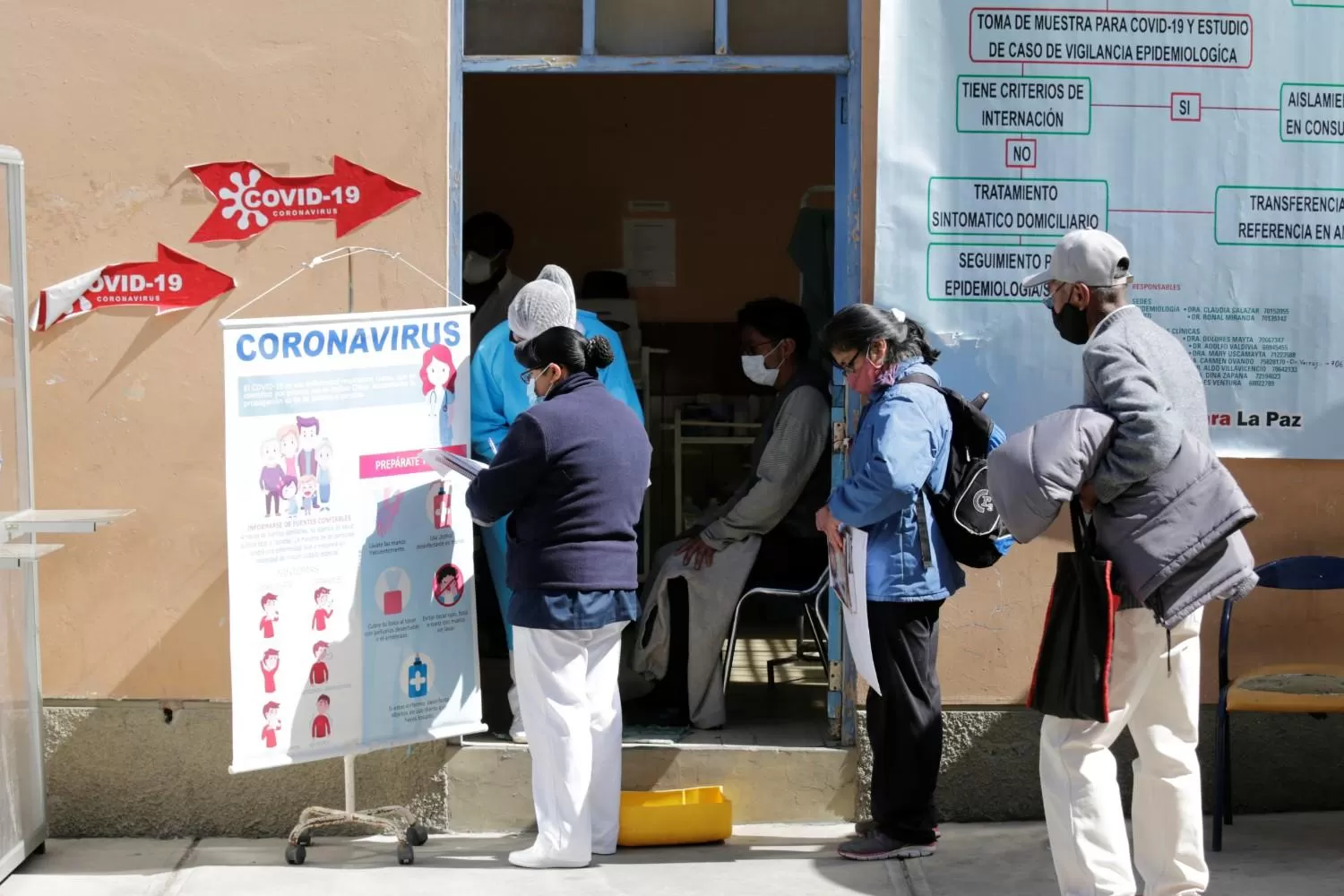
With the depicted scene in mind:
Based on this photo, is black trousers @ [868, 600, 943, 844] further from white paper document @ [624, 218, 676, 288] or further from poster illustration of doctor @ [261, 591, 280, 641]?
white paper document @ [624, 218, 676, 288]

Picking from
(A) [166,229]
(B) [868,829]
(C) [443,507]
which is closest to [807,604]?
(B) [868,829]

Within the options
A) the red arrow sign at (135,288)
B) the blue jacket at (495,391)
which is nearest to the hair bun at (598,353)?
the blue jacket at (495,391)

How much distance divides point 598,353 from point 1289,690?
2.54 meters

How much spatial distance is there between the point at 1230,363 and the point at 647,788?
2.51 meters

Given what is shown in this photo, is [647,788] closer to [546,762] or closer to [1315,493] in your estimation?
[546,762]

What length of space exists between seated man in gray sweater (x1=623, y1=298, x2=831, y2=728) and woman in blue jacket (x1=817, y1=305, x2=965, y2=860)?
83 centimetres

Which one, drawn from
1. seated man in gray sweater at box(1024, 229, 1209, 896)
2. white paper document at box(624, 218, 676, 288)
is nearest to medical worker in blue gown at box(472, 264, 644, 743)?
seated man in gray sweater at box(1024, 229, 1209, 896)

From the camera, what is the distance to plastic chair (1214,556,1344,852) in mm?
5035

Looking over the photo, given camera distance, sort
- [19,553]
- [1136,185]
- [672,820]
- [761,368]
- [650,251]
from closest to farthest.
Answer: [19,553], [672,820], [1136,185], [761,368], [650,251]

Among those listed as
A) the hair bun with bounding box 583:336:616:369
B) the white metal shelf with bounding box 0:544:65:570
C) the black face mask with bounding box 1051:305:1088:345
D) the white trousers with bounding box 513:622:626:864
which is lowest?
the white trousers with bounding box 513:622:626:864

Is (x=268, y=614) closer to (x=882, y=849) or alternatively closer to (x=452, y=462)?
(x=452, y=462)

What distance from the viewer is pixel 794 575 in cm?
599

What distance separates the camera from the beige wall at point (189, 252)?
17.2ft

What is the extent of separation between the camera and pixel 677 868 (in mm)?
5031
